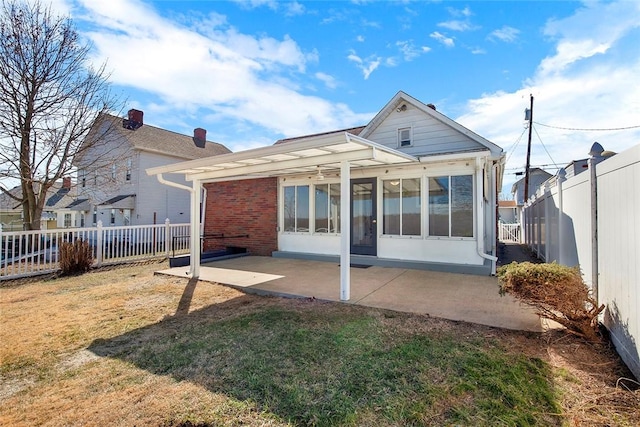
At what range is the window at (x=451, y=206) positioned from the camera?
8141mm

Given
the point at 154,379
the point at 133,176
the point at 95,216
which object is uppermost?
the point at 133,176

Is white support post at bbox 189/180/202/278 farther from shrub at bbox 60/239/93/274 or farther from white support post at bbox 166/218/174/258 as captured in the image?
white support post at bbox 166/218/174/258

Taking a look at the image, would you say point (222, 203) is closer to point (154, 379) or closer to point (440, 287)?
point (440, 287)

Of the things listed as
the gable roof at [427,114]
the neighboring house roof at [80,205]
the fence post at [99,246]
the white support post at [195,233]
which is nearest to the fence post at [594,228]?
the gable roof at [427,114]

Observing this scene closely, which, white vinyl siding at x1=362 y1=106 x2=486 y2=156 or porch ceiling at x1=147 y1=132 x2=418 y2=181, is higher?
white vinyl siding at x1=362 y1=106 x2=486 y2=156

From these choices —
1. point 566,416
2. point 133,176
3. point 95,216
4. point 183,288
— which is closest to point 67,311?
point 183,288

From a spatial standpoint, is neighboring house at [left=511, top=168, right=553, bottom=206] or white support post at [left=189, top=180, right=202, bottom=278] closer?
white support post at [left=189, top=180, right=202, bottom=278]

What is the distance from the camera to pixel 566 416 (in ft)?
8.03

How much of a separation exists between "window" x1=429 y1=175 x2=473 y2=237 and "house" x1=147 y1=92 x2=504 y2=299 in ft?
0.08

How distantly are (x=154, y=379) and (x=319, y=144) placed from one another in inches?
147

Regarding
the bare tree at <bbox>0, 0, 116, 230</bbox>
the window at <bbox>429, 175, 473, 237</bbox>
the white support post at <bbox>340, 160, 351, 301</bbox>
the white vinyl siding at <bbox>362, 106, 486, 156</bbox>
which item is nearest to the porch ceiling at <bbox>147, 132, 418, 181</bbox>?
the white support post at <bbox>340, 160, 351, 301</bbox>

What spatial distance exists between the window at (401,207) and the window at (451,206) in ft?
1.32

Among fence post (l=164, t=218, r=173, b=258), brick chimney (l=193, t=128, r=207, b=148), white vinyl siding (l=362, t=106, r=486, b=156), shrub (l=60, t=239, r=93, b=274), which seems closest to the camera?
shrub (l=60, t=239, r=93, b=274)

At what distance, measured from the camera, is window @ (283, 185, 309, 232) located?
1072 cm
